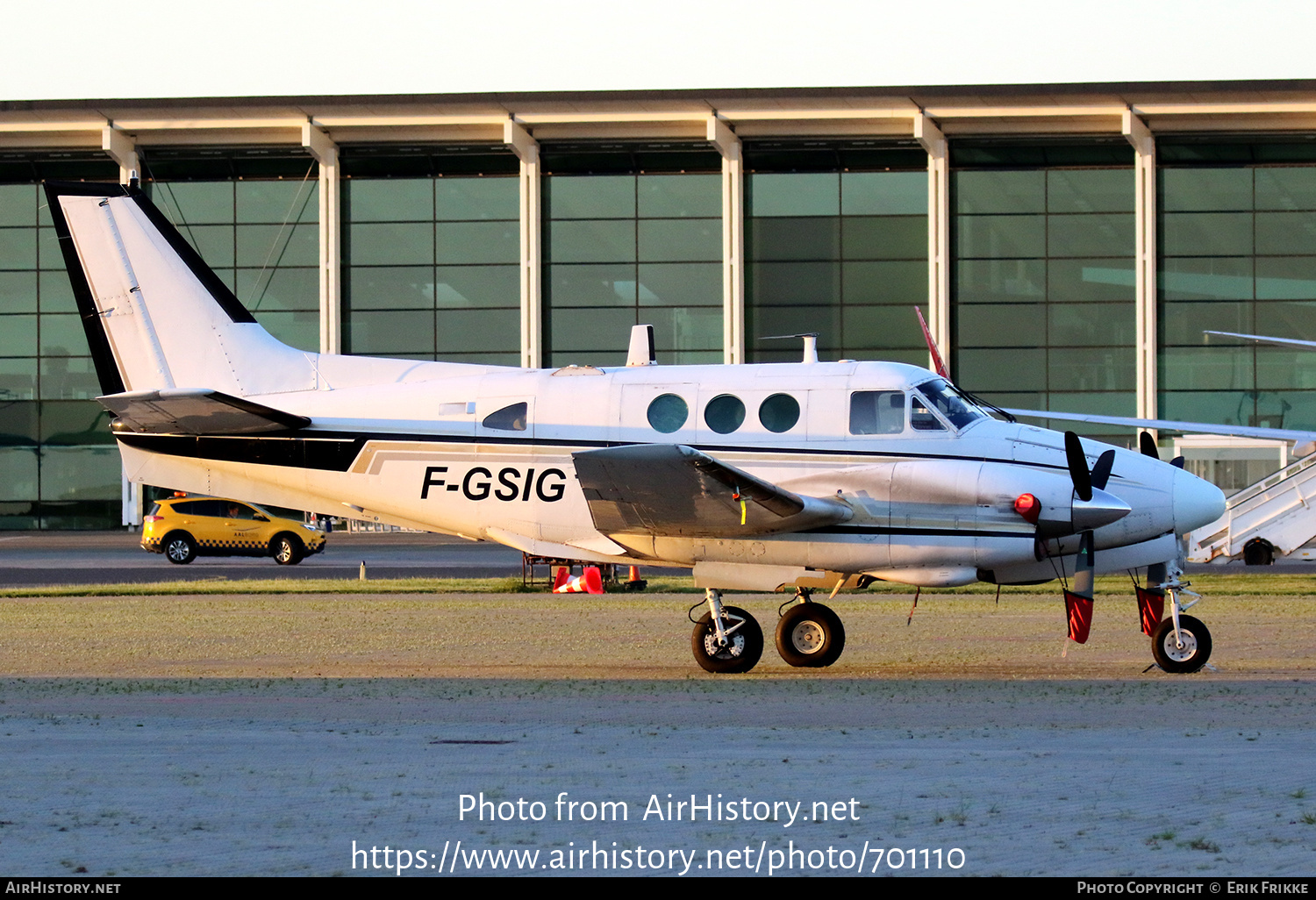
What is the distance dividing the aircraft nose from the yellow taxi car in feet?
97.0

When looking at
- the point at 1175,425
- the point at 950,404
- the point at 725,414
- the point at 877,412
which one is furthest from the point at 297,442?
the point at 1175,425

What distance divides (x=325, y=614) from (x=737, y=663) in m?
10.0

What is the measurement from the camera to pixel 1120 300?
56.0 m

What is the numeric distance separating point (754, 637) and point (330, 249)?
1765 inches

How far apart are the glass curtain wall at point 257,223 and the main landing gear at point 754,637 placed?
44543 millimetres

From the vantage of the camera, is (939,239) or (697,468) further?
(939,239)

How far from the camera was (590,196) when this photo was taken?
57750 mm

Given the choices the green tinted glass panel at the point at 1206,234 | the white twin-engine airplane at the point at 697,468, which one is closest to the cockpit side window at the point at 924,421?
the white twin-engine airplane at the point at 697,468

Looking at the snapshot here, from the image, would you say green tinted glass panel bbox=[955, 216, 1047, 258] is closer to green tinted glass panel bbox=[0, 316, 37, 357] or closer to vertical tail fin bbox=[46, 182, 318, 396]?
green tinted glass panel bbox=[0, 316, 37, 357]

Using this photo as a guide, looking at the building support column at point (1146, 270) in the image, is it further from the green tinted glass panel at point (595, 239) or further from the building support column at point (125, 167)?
the building support column at point (125, 167)

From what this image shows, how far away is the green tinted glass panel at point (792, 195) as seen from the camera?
5700 cm

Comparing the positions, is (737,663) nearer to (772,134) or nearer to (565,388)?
(565,388)

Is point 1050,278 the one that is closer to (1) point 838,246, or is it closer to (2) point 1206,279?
(2) point 1206,279
